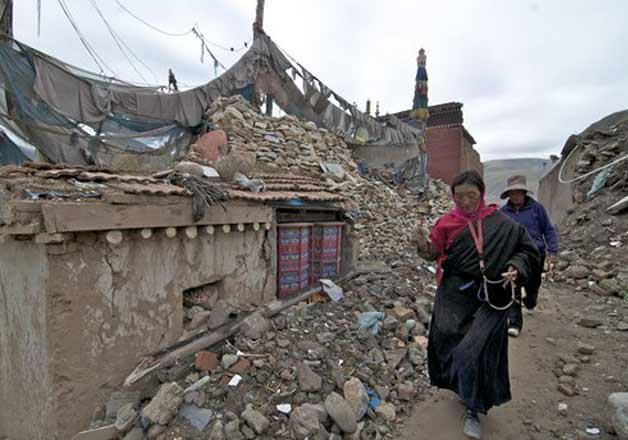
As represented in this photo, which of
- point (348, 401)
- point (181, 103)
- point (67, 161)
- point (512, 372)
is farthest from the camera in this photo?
point (181, 103)

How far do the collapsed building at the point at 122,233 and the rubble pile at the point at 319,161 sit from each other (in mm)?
99

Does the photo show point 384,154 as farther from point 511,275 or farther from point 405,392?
point 511,275

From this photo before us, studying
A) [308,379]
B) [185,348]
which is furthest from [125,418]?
[308,379]

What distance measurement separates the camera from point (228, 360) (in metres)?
2.74

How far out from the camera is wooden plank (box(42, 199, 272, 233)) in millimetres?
2139

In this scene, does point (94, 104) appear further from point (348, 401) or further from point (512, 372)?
point (512, 372)

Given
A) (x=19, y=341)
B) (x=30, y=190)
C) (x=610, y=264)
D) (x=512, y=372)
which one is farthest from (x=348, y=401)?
(x=610, y=264)

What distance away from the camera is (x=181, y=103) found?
6.18m

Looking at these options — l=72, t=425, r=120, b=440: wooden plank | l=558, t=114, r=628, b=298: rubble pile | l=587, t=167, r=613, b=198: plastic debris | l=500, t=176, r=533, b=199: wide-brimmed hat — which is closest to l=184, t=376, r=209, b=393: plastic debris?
l=72, t=425, r=120, b=440: wooden plank

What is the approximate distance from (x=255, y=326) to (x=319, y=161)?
573cm

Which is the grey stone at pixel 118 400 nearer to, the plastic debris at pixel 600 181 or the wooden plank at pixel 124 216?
the wooden plank at pixel 124 216

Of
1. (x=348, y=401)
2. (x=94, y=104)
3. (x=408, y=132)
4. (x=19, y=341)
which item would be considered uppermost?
(x=408, y=132)

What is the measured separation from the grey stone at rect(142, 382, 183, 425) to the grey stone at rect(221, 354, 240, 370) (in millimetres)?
393

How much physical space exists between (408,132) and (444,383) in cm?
1037
